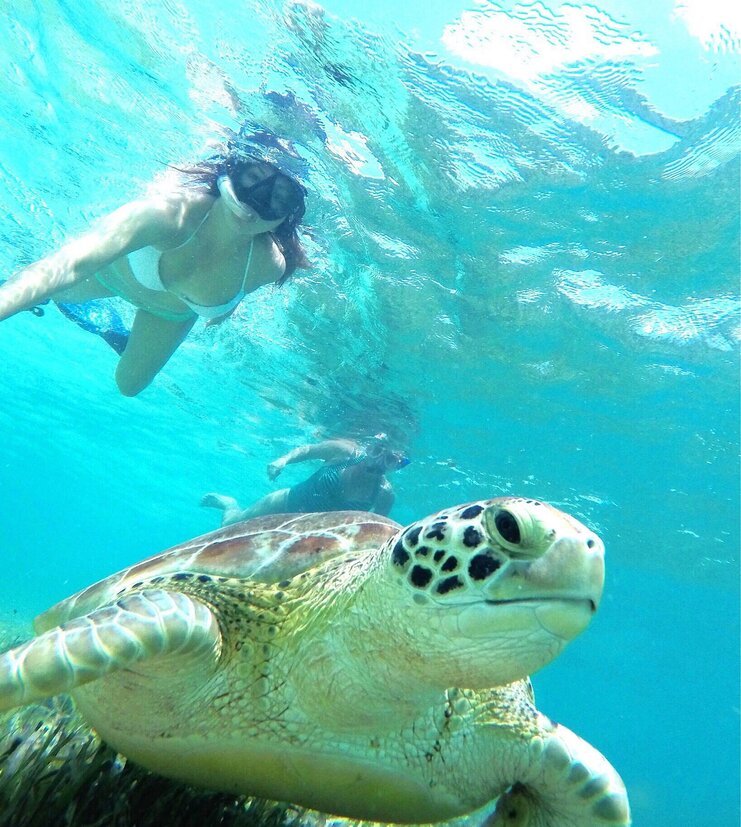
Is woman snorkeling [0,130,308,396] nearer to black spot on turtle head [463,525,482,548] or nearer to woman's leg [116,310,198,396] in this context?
woman's leg [116,310,198,396]

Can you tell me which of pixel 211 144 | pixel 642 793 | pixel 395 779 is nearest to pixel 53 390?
Result: pixel 211 144

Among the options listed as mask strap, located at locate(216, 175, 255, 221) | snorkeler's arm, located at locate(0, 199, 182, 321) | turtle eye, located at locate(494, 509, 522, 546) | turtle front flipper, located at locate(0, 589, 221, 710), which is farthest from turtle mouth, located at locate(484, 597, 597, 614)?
mask strap, located at locate(216, 175, 255, 221)

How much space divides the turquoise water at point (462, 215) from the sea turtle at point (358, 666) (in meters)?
5.66

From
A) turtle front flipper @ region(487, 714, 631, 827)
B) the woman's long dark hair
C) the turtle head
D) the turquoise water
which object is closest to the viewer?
the turtle head

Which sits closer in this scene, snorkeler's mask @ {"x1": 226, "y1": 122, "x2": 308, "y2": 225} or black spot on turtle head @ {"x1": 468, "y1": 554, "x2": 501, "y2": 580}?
black spot on turtle head @ {"x1": 468, "y1": 554, "x2": 501, "y2": 580}

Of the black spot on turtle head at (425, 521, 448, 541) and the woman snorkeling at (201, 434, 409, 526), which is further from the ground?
the woman snorkeling at (201, 434, 409, 526)

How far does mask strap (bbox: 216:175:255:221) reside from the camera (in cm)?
442

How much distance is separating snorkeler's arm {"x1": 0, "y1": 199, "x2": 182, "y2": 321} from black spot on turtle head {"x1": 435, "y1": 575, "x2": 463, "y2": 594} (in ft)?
9.23

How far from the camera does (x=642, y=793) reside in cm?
2678

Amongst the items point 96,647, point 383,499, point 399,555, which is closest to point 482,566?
point 399,555

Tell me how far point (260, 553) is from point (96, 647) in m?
0.76

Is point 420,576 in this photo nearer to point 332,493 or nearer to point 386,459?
point 332,493

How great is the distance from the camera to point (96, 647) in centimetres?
153

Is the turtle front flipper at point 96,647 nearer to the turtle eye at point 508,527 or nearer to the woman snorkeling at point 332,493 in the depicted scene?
the turtle eye at point 508,527
